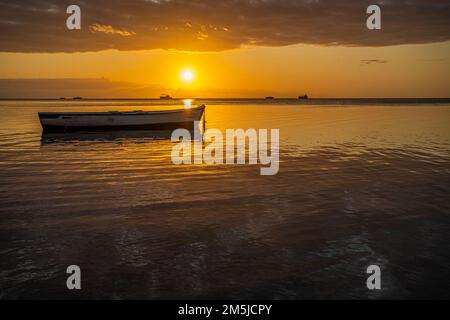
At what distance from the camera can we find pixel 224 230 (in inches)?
393

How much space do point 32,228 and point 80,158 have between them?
1277cm

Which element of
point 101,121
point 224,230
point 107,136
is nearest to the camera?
point 224,230

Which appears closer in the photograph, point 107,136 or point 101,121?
point 107,136

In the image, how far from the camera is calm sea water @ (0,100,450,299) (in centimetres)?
715

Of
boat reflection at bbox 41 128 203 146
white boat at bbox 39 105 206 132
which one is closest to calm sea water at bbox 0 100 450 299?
boat reflection at bbox 41 128 203 146

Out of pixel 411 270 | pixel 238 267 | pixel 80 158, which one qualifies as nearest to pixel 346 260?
pixel 411 270

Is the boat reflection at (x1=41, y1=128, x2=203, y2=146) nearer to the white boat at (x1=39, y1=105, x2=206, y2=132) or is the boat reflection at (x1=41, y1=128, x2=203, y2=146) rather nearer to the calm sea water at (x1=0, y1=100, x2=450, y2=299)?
the white boat at (x1=39, y1=105, x2=206, y2=132)

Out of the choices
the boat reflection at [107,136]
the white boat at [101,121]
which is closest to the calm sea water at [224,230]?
the boat reflection at [107,136]

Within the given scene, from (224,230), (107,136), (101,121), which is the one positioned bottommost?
(224,230)

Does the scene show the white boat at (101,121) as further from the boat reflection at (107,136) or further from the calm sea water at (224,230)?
the calm sea water at (224,230)

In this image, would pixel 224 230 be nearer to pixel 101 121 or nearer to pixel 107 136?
pixel 107 136

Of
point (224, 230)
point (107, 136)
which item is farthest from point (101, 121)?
point (224, 230)

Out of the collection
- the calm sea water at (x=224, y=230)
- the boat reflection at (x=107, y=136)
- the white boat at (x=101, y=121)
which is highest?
the white boat at (x=101, y=121)

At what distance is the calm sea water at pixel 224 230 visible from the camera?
7148 millimetres
